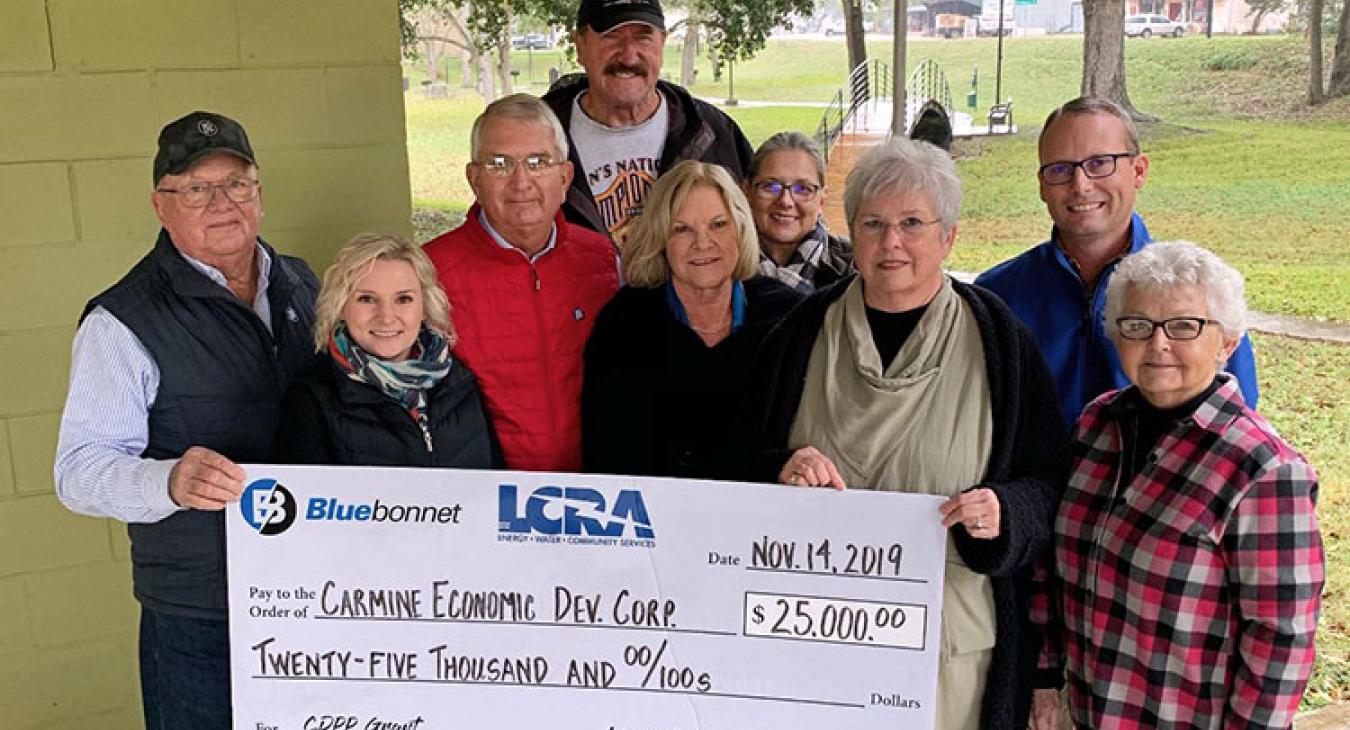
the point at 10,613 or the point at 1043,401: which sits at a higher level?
the point at 1043,401

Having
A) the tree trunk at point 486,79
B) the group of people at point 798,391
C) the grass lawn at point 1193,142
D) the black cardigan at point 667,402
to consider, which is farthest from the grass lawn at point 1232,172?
the black cardigan at point 667,402

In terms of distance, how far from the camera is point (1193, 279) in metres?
1.80

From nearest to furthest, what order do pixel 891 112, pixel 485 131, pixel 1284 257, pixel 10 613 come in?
pixel 485 131 < pixel 10 613 < pixel 891 112 < pixel 1284 257

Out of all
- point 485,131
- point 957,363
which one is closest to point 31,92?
point 485,131

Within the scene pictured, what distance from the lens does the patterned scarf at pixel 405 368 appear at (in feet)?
6.82

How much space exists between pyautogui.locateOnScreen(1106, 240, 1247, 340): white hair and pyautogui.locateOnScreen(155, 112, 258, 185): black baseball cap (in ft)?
5.45

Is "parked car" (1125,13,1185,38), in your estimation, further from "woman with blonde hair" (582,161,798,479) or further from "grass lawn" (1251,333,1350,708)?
"woman with blonde hair" (582,161,798,479)

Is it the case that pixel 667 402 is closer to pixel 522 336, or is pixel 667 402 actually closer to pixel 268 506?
pixel 522 336

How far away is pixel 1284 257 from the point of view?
4.72m

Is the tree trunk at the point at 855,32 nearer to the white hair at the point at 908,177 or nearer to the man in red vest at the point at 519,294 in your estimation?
the man in red vest at the point at 519,294

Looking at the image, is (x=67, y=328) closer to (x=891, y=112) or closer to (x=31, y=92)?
(x=31, y=92)

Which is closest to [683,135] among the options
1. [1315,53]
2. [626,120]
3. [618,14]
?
[626,120]

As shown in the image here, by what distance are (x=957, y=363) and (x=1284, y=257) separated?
11.3 ft

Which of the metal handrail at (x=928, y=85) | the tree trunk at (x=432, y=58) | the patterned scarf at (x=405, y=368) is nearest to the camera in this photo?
the patterned scarf at (x=405, y=368)
